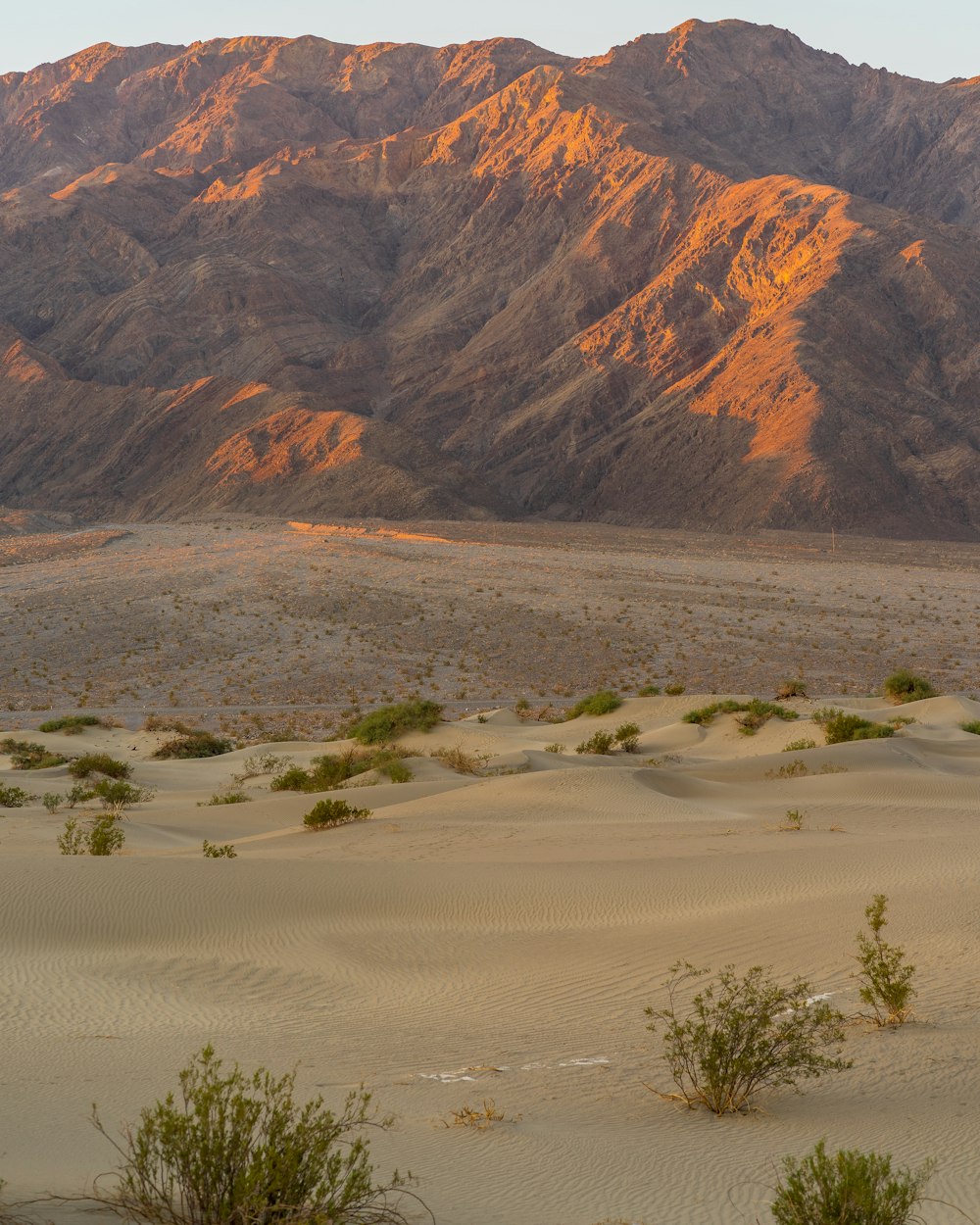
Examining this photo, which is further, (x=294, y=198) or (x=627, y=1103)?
(x=294, y=198)

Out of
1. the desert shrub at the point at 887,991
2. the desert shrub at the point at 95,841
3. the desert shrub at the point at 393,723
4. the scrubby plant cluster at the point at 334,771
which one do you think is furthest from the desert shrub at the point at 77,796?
the desert shrub at the point at 887,991

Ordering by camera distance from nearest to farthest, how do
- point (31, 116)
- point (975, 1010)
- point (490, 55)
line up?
point (975, 1010) < point (490, 55) < point (31, 116)

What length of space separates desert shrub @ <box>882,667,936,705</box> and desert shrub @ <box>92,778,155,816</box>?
1482 cm

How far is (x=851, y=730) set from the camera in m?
19.9

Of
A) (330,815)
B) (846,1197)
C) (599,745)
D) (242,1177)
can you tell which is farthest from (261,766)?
(846,1197)

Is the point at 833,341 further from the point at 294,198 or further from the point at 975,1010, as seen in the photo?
the point at 975,1010

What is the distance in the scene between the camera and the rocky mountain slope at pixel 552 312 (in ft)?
288

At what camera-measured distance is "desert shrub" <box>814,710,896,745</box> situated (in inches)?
778

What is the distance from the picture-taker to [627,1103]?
5723mm

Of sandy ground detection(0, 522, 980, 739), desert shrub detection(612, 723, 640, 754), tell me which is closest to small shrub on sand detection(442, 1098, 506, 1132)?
desert shrub detection(612, 723, 640, 754)

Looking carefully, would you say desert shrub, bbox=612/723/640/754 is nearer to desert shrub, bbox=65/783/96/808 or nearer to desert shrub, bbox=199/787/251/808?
desert shrub, bbox=199/787/251/808

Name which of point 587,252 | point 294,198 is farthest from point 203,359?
point 587,252

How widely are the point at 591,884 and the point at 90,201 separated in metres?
133

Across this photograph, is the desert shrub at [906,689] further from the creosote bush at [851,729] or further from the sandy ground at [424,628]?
the creosote bush at [851,729]
